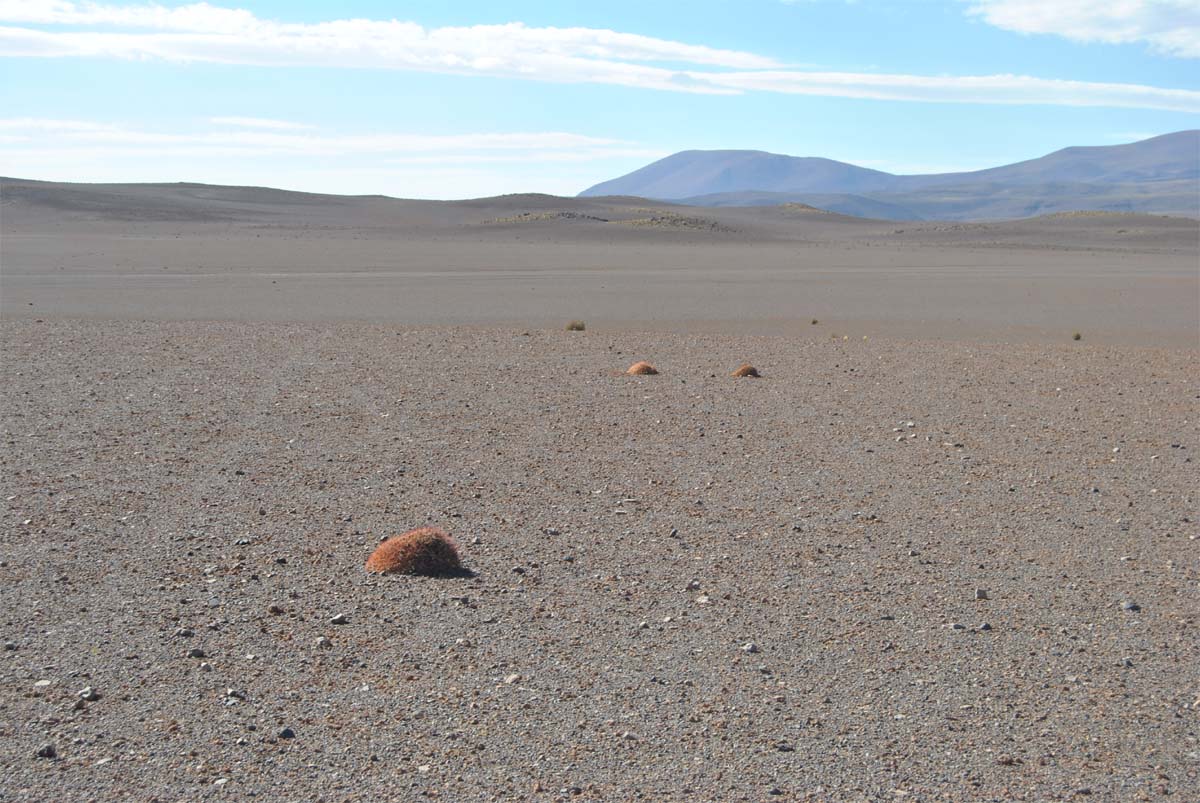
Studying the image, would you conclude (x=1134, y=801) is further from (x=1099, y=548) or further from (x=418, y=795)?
(x=1099, y=548)

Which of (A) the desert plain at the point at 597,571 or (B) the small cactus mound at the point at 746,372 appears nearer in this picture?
(A) the desert plain at the point at 597,571

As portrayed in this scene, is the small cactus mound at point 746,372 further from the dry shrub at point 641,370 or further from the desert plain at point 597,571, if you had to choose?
the dry shrub at point 641,370

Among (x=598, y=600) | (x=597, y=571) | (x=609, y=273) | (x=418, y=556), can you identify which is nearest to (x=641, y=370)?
(x=597, y=571)

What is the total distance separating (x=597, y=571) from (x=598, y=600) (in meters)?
0.51

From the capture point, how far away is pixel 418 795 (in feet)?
14.3

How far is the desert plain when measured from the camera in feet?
15.3

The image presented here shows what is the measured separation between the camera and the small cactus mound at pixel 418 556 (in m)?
6.89

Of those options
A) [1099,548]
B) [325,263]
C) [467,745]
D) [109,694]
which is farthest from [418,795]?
[325,263]

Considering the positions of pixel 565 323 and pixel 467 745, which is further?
pixel 565 323

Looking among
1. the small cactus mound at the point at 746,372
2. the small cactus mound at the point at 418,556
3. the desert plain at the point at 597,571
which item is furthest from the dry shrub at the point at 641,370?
the small cactus mound at the point at 418,556

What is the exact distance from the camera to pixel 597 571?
23.1ft

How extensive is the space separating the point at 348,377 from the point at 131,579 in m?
7.97

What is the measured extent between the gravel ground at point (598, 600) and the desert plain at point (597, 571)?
3cm

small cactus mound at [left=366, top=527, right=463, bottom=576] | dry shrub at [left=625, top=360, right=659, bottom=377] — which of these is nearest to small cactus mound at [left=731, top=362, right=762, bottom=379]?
dry shrub at [left=625, top=360, right=659, bottom=377]
